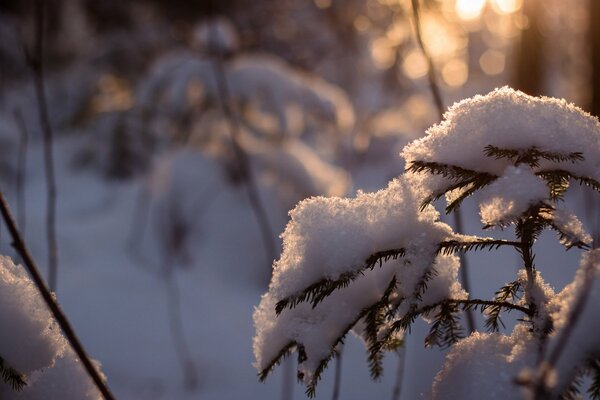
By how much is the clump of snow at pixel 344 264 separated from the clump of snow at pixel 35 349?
1.36 feet

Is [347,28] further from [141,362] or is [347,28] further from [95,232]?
[141,362]

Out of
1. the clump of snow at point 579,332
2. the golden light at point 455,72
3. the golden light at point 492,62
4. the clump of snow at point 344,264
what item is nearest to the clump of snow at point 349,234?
the clump of snow at point 344,264

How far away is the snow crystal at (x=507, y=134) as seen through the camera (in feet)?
3.32

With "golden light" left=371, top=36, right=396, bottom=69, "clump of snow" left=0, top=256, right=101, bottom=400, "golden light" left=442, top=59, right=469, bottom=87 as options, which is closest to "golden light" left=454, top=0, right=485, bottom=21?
"golden light" left=371, top=36, right=396, bottom=69

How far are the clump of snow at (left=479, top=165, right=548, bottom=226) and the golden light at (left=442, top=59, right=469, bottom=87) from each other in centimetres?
1540

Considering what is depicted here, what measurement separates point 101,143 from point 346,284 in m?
9.55

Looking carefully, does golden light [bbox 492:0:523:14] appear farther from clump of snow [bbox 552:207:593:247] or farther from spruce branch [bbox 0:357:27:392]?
spruce branch [bbox 0:357:27:392]

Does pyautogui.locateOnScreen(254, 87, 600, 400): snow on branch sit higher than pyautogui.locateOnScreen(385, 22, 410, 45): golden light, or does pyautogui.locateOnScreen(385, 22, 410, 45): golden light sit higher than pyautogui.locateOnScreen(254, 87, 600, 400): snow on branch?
pyautogui.locateOnScreen(385, 22, 410, 45): golden light

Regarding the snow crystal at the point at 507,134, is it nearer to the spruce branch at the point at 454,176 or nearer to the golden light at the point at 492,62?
the spruce branch at the point at 454,176

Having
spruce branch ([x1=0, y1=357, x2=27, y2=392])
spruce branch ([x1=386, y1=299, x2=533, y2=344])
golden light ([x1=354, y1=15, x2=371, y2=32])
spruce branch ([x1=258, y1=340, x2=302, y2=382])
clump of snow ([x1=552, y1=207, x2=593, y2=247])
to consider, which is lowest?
spruce branch ([x1=258, y1=340, x2=302, y2=382])

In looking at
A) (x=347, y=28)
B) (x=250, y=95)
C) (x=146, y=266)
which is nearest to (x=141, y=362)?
(x=146, y=266)

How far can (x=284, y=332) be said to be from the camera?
1.10 meters

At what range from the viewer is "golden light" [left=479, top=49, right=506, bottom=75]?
25920 mm

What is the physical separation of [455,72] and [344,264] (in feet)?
63.8
